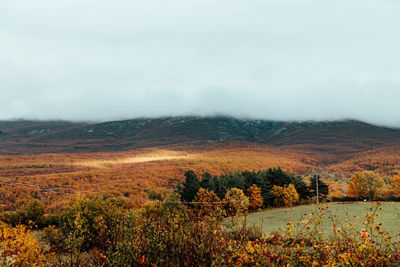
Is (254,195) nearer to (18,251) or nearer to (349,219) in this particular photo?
(349,219)

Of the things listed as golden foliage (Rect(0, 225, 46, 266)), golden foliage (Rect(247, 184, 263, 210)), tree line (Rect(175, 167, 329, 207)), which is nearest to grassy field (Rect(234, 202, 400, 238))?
golden foliage (Rect(0, 225, 46, 266))

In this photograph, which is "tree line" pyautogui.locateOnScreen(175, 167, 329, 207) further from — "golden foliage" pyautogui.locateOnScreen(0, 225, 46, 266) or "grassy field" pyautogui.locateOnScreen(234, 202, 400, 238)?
"golden foliage" pyautogui.locateOnScreen(0, 225, 46, 266)

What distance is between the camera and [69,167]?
582 ft

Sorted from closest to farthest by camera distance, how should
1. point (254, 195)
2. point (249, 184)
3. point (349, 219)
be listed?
point (349, 219) < point (254, 195) < point (249, 184)

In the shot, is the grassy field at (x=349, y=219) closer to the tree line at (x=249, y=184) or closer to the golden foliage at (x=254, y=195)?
the golden foliage at (x=254, y=195)

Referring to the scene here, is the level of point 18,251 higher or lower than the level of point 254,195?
higher

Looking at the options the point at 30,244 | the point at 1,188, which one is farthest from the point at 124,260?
the point at 1,188

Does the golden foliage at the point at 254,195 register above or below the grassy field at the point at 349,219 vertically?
below

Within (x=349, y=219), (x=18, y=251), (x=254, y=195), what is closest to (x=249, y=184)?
(x=254, y=195)

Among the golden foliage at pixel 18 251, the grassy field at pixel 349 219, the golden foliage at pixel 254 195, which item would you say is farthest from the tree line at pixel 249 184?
the golden foliage at pixel 18 251

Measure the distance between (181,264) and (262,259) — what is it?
217 cm

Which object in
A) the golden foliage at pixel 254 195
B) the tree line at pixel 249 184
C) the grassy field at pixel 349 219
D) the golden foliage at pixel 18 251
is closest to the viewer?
the golden foliage at pixel 18 251

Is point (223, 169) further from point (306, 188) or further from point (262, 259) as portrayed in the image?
point (262, 259)

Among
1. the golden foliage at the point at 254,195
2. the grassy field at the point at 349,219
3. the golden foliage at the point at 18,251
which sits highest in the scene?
the golden foliage at the point at 18,251
